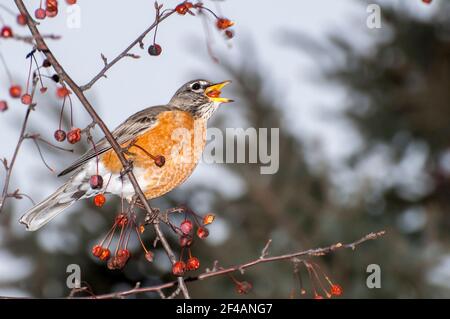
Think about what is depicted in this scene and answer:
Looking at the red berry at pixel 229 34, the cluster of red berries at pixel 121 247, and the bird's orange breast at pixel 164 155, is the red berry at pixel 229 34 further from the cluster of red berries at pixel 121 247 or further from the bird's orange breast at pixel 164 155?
the bird's orange breast at pixel 164 155

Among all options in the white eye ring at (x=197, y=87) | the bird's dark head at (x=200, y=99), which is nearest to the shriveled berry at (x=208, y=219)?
the bird's dark head at (x=200, y=99)

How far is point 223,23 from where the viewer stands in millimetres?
3652

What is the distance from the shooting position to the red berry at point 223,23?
Result: 363 centimetres

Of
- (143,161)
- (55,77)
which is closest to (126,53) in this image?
(55,77)

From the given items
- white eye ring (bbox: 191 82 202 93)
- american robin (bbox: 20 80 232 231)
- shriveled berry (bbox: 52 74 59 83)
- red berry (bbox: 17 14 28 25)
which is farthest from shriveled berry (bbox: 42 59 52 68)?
white eye ring (bbox: 191 82 202 93)

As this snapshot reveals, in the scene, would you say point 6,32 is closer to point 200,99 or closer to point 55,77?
point 55,77

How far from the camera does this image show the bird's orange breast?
4.71 m

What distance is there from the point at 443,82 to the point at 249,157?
116 inches

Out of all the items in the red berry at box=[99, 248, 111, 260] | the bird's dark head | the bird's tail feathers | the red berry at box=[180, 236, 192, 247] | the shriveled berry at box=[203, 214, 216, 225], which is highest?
the bird's dark head

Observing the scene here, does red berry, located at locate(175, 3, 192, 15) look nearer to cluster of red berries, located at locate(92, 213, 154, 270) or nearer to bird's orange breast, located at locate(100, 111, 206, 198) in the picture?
cluster of red berries, located at locate(92, 213, 154, 270)

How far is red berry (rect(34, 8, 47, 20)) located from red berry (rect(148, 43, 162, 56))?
19.4 inches
